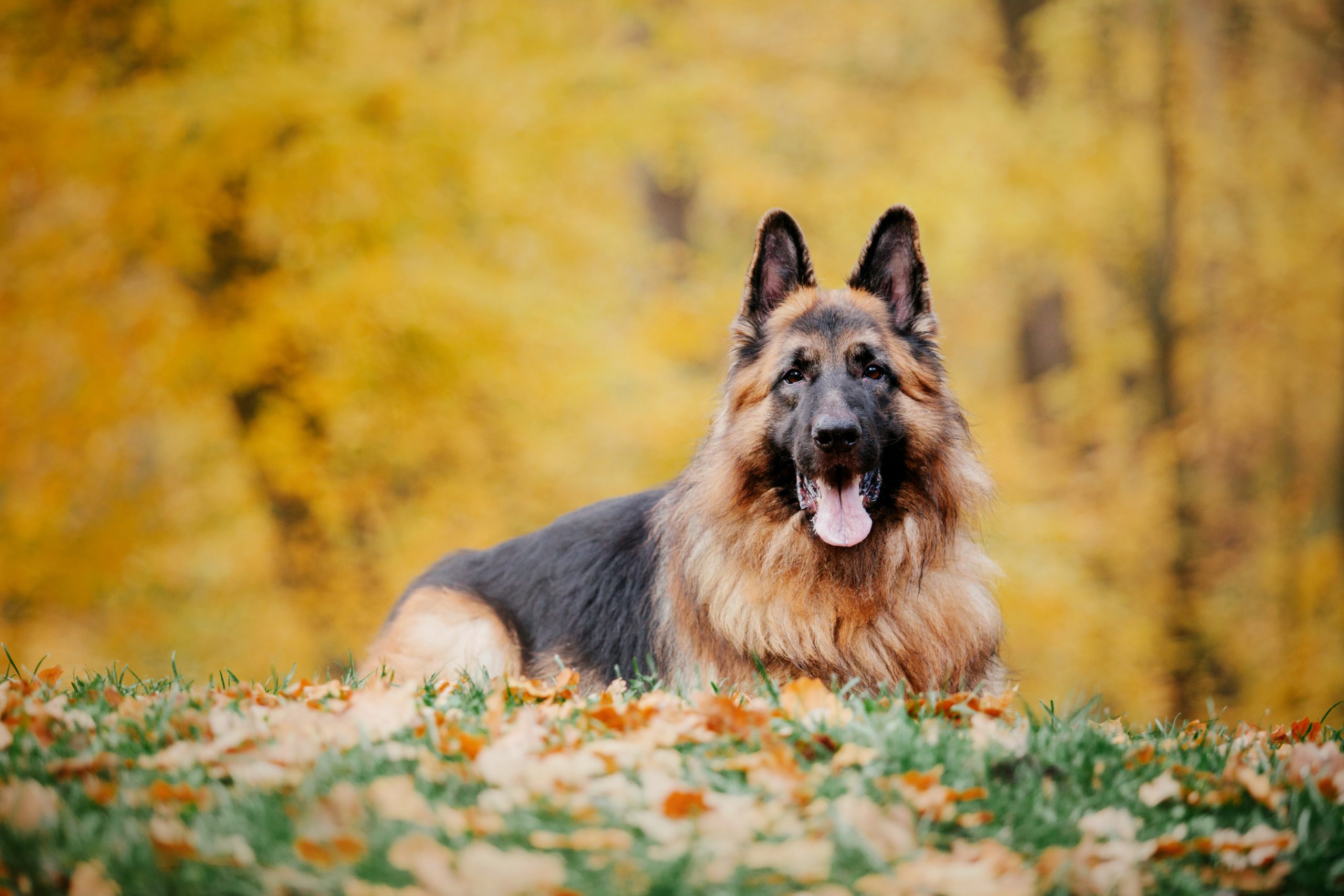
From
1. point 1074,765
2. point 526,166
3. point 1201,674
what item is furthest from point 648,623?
point 1201,674

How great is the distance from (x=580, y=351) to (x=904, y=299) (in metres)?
4.72

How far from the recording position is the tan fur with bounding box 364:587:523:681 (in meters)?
5.02

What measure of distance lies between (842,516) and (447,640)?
2058mm

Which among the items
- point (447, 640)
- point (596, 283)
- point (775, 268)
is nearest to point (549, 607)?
point (447, 640)

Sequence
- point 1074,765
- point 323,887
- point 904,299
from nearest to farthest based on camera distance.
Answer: point 323,887
point 1074,765
point 904,299

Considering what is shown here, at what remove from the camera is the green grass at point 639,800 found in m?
2.19

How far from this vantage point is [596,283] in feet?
33.5

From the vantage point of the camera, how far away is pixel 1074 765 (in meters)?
2.89

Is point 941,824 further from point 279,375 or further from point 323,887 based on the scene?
point 279,375

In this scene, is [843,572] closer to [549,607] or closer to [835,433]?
[835,433]

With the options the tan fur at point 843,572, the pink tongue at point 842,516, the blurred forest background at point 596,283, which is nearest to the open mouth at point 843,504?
the pink tongue at point 842,516

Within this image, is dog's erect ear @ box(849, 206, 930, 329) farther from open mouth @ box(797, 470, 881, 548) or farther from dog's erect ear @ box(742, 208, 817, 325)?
open mouth @ box(797, 470, 881, 548)

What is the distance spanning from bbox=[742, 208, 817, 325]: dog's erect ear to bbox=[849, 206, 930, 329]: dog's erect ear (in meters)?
0.24

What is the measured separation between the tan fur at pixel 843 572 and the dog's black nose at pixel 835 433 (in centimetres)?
39
